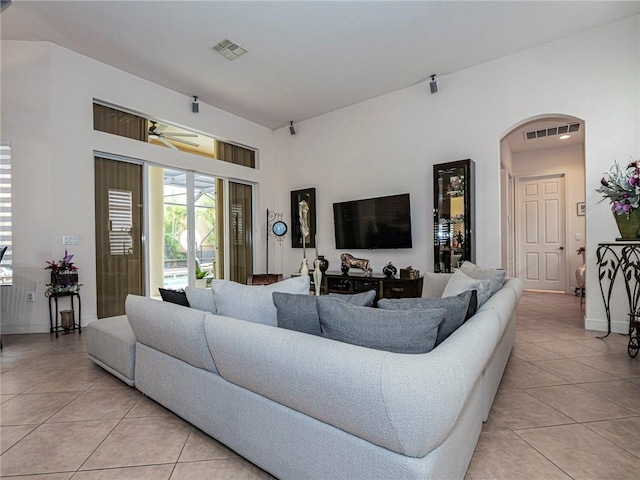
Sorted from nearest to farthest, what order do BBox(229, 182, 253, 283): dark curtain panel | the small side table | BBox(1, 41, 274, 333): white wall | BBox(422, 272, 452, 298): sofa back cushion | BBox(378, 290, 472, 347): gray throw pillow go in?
1. BBox(378, 290, 472, 347): gray throw pillow
2. BBox(422, 272, 452, 298): sofa back cushion
3. the small side table
4. BBox(1, 41, 274, 333): white wall
5. BBox(229, 182, 253, 283): dark curtain panel

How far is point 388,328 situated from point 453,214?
3478 millimetres

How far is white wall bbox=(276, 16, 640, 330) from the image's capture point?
3621 mm

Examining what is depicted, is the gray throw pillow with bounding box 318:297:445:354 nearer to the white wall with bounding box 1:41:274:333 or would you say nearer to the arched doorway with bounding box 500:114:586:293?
the white wall with bounding box 1:41:274:333

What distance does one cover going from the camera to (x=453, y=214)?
4355mm

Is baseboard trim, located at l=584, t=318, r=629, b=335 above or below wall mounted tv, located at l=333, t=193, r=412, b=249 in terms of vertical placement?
below

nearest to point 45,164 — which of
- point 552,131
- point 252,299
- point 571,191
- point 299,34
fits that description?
point 299,34

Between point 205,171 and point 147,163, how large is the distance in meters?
0.93

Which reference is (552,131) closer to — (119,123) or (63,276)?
(119,123)

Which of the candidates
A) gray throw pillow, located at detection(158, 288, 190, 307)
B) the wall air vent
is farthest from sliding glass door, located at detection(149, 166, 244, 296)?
the wall air vent

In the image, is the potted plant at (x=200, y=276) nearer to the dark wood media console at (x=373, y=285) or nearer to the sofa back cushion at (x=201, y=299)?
the dark wood media console at (x=373, y=285)

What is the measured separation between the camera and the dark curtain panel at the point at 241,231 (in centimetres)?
604

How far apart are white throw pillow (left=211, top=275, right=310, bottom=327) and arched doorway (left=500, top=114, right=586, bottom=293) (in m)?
5.43

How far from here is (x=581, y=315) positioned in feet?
14.9

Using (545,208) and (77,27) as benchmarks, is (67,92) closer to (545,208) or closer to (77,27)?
(77,27)
